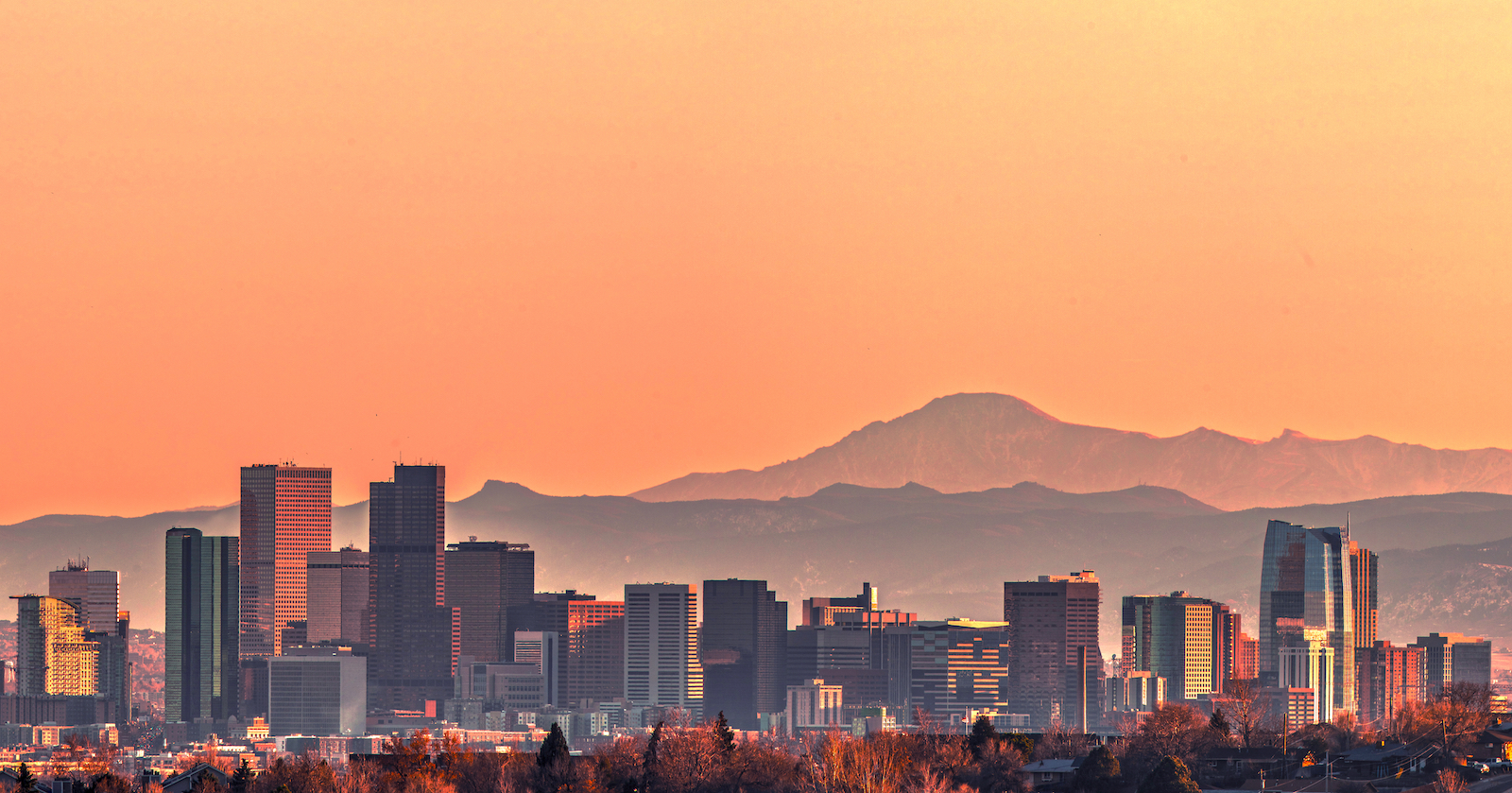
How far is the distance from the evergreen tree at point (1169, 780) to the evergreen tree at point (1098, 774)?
3993mm

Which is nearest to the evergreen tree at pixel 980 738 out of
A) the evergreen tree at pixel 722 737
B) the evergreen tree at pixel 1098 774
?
the evergreen tree at pixel 1098 774

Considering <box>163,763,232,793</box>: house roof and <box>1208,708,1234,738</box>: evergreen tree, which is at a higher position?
<box>1208,708,1234,738</box>: evergreen tree

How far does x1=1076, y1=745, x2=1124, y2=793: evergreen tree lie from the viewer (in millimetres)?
150875

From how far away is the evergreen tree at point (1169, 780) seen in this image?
14362 cm

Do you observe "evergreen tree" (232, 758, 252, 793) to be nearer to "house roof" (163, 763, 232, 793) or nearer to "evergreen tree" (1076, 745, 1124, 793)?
"house roof" (163, 763, 232, 793)

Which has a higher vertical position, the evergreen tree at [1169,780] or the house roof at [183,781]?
the evergreen tree at [1169,780]

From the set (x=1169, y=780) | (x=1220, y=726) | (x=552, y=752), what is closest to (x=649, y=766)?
(x=552, y=752)

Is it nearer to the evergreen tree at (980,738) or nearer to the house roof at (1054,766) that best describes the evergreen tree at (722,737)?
the evergreen tree at (980,738)

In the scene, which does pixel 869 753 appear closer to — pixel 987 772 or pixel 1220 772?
pixel 987 772

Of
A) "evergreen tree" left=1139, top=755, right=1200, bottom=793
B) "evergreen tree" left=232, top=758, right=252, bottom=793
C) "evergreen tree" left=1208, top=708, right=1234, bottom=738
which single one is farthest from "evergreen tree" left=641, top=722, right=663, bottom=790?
"evergreen tree" left=1208, top=708, right=1234, bottom=738

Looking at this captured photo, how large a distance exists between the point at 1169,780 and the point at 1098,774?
815cm

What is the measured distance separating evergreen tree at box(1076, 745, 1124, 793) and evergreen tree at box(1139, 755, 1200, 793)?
399 cm

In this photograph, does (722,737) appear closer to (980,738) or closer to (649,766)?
(649,766)

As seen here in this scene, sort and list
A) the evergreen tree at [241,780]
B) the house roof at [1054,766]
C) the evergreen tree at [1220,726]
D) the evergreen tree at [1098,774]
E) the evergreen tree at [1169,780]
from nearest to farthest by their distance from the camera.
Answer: the evergreen tree at [241,780], the evergreen tree at [1169,780], the evergreen tree at [1098,774], the house roof at [1054,766], the evergreen tree at [1220,726]
